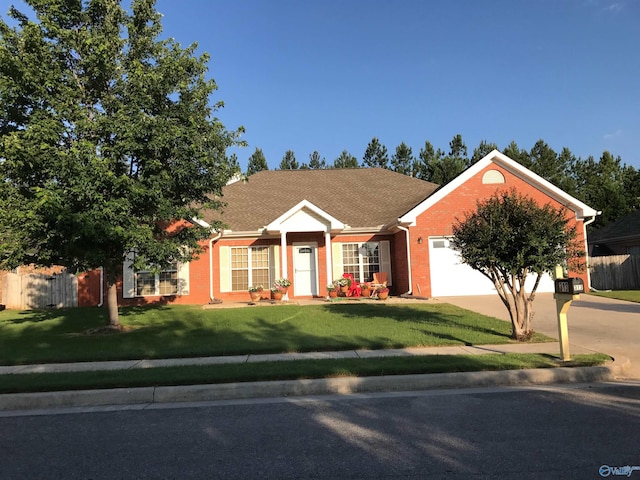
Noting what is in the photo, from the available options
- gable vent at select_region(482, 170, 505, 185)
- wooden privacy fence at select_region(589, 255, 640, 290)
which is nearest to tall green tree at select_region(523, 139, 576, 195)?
wooden privacy fence at select_region(589, 255, 640, 290)

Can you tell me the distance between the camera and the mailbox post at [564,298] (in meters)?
7.25

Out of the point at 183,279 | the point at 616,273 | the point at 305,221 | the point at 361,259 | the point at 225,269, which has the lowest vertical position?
the point at 616,273

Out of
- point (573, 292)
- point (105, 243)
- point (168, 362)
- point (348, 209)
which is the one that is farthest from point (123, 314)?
point (573, 292)

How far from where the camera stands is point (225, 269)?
18.8 metres

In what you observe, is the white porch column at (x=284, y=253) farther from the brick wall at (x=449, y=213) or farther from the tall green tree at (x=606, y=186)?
the tall green tree at (x=606, y=186)

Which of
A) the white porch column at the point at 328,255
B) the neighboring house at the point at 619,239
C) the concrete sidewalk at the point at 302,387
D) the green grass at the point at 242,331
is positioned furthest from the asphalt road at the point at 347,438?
the neighboring house at the point at 619,239

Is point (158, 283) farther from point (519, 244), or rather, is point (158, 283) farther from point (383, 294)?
point (519, 244)

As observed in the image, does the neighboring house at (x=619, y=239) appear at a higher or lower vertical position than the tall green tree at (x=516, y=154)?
lower

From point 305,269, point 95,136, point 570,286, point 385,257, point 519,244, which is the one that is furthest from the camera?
point 385,257

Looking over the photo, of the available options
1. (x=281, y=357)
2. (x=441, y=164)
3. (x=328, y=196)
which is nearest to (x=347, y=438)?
(x=281, y=357)

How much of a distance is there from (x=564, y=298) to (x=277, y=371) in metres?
4.84

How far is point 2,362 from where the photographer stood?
8500 mm

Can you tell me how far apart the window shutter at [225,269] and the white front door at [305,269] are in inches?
107

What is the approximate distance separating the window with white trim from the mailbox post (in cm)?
1163
